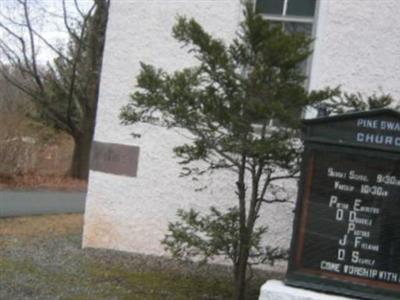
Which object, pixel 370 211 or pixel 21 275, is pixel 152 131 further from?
pixel 370 211

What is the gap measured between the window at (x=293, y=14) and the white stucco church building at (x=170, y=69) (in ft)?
0.04

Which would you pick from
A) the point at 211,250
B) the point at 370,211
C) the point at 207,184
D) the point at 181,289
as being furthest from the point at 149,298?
the point at 370,211

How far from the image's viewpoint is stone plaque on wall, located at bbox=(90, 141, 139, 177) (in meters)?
9.22

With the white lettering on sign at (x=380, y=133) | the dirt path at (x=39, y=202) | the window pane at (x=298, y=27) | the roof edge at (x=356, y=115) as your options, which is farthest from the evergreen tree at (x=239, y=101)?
the dirt path at (x=39, y=202)

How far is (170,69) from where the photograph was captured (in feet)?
29.8

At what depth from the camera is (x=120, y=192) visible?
Answer: 930 cm

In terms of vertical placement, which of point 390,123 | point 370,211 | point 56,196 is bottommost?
point 56,196

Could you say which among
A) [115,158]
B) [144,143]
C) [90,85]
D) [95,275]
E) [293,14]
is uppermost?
[90,85]

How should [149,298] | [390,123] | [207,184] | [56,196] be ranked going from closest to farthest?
[390,123] → [149,298] → [207,184] → [56,196]

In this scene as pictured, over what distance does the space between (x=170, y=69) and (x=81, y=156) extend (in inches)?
813

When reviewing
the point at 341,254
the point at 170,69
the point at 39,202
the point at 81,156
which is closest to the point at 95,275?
the point at 170,69

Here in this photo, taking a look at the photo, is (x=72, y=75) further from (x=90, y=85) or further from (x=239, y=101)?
(x=239, y=101)

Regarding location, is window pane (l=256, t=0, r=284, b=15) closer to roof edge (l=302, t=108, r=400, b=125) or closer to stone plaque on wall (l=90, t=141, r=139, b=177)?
stone plaque on wall (l=90, t=141, r=139, b=177)

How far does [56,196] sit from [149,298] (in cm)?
1453
